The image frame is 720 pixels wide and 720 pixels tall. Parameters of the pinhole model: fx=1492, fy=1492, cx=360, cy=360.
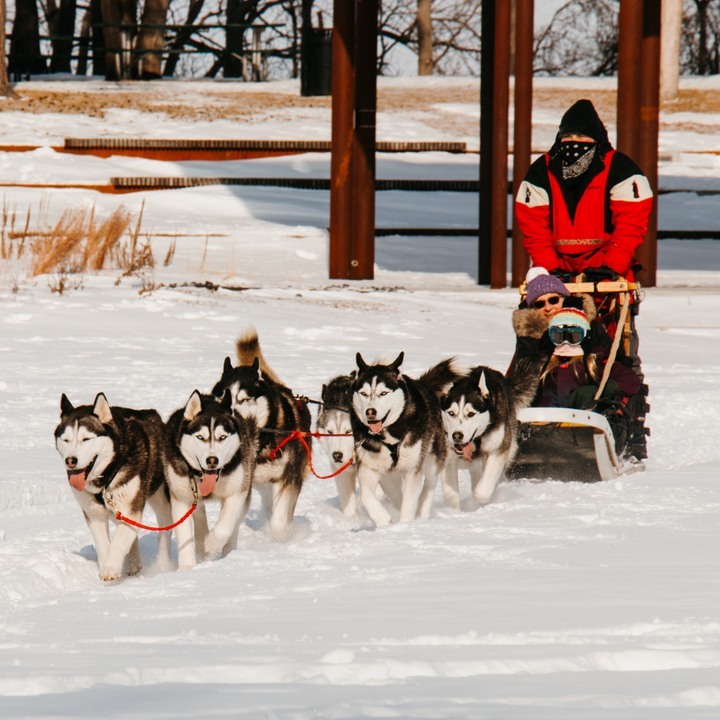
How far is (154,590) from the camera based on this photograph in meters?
4.93

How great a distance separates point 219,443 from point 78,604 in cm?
94

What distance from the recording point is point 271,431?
6094 mm

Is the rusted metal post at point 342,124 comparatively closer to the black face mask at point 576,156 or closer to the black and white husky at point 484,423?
the black face mask at point 576,156

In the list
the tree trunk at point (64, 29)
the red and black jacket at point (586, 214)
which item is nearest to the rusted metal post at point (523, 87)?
the red and black jacket at point (586, 214)

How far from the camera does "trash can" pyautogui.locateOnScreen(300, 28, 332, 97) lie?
2728 centimetres

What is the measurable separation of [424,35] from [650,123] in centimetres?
2350

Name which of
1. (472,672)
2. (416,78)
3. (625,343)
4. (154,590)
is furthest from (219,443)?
(416,78)

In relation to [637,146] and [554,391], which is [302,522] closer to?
[554,391]

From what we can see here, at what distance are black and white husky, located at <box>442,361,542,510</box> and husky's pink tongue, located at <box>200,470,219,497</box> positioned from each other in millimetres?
1337

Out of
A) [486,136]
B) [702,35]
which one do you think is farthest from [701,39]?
[486,136]

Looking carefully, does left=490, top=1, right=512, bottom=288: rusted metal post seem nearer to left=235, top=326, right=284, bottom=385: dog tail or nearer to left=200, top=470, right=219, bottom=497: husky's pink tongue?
left=235, top=326, right=284, bottom=385: dog tail

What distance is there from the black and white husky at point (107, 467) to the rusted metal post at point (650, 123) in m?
8.55

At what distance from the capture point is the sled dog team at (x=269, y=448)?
17.7ft

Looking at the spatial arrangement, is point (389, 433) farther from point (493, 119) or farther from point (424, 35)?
point (424, 35)
